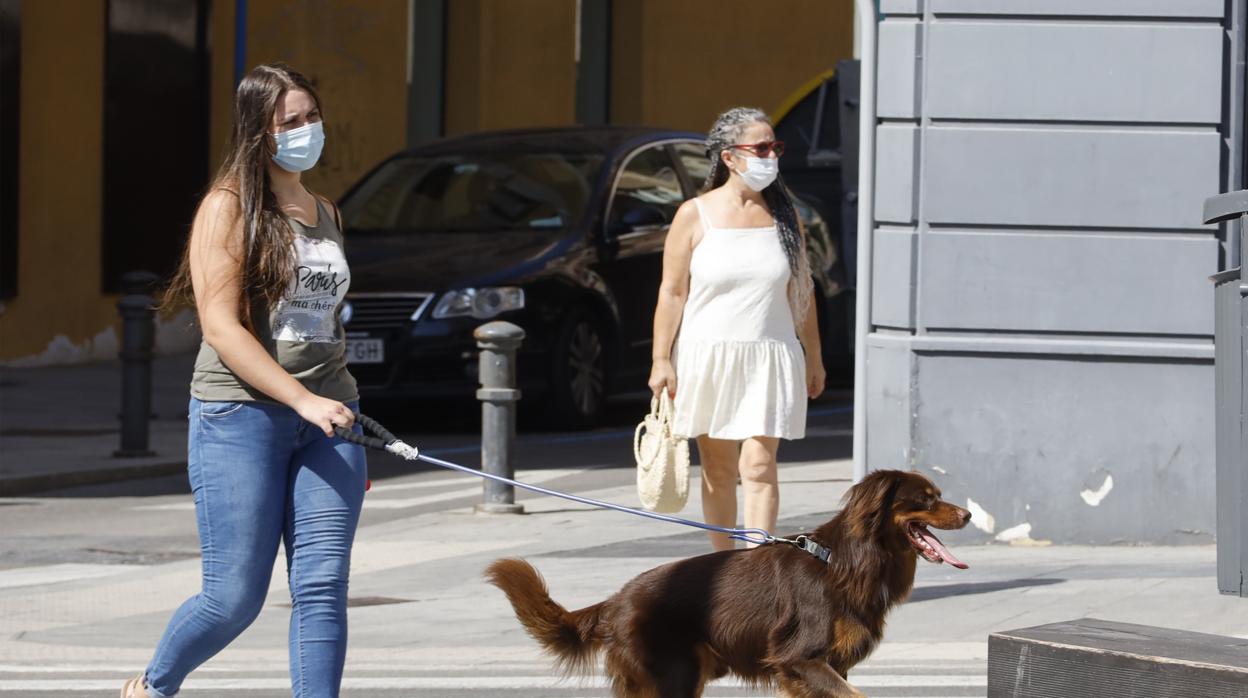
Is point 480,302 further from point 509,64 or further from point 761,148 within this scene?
point 509,64

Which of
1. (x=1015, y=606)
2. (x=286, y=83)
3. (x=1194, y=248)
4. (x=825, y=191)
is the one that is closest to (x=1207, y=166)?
(x=1194, y=248)

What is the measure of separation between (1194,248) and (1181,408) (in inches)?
26.4

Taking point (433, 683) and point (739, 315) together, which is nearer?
point (433, 683)

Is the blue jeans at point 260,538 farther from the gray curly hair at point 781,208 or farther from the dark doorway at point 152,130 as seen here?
the dark doorway at point 152,130

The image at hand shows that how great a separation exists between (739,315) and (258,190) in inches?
96.5

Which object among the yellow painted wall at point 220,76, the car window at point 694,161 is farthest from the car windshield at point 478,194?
the yellow painted wall at point 220,76

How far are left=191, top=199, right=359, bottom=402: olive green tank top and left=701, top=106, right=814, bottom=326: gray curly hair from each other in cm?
232

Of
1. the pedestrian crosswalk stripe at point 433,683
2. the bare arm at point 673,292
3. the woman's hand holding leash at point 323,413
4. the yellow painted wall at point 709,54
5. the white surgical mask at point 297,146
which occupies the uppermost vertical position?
the yellow painted wall at point 709,54

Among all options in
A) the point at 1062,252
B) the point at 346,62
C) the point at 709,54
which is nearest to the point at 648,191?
the point at 1062,252

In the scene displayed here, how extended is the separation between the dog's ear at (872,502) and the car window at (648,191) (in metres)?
8.60

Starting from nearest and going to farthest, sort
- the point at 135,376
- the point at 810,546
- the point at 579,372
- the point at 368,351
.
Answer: the point at 810,546, the point at 135,376, the point at 368,351, the point at 579,372

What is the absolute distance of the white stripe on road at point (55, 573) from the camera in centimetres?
912

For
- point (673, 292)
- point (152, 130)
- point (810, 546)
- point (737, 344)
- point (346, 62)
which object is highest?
point (346, 62)

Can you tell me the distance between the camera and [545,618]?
537cm
